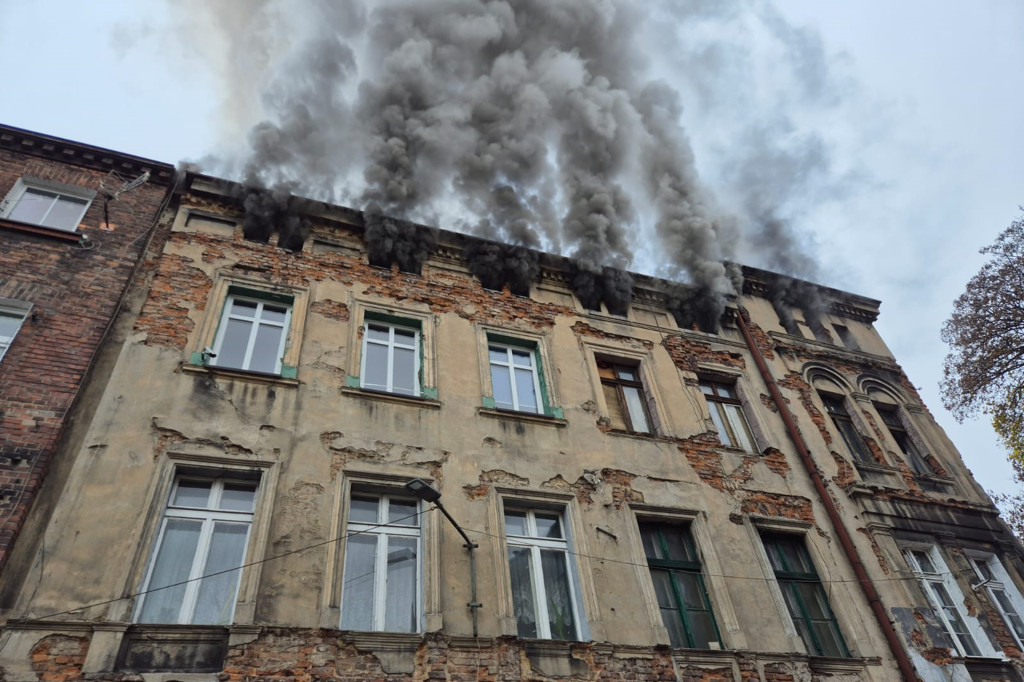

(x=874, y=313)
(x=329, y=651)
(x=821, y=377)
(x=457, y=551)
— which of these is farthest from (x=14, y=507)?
(x=874, y=313)

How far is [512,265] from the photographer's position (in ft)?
37.8

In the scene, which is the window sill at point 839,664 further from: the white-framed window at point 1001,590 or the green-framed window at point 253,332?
the green-framed window at point 253,332

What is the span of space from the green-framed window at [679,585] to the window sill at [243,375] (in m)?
5.29

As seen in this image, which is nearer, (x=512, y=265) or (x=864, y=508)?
(x=864, y=508)

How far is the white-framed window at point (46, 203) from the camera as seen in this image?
31.1 feet

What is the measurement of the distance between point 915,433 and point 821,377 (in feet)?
6.75

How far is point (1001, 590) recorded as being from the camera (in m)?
10.4

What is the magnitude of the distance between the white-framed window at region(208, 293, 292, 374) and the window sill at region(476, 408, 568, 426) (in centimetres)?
292

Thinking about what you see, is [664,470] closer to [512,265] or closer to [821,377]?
[512,265]

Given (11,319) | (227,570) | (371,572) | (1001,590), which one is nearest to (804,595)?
(1001,590)

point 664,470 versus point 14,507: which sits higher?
point 664,470

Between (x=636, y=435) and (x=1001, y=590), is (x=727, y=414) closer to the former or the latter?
(x=636, y=435)

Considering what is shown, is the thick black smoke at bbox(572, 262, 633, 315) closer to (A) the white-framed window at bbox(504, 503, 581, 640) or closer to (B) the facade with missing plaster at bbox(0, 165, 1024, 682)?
(B) the facade with missing plaster at bbox(0, 165, 1024, 682)

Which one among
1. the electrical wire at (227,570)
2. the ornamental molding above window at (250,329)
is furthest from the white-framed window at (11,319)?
the electrical wire at (227,570)
